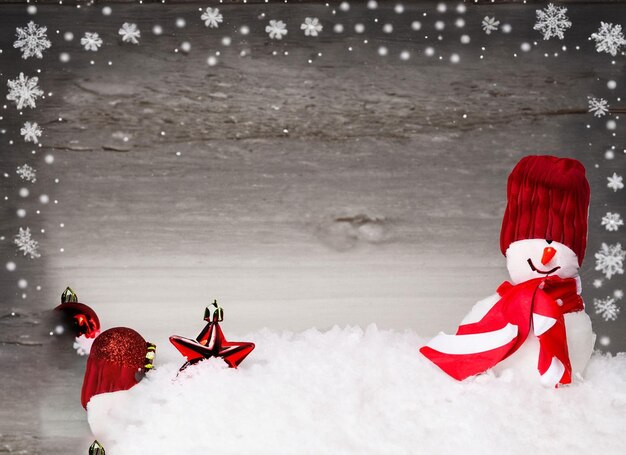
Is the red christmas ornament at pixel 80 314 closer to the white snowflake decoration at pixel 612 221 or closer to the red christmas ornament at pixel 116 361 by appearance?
the red christmas ornament at pixel 116 361

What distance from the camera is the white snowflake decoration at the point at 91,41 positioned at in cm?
141

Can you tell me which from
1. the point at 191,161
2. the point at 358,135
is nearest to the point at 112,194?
the point at 191,161

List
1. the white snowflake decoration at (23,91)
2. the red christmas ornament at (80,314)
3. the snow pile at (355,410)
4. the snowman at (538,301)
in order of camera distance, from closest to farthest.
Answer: the snow pile at (355,410)
the snowman at (538,301)
the red christmas ornament at (80,314)
the white snowflake decoration at (23,91)

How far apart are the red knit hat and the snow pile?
0.21 metres

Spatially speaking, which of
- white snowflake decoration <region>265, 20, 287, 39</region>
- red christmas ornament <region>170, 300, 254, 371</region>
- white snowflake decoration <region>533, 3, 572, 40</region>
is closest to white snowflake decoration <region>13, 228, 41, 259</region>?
red christmas ornament <region>170, 300, 254, 371</region>

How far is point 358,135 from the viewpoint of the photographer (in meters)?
1.44

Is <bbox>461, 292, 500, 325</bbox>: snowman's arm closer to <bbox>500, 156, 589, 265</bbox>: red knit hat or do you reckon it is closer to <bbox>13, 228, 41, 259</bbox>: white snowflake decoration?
<bbox>500, 156, 589, 265</bbox>: red knit hat

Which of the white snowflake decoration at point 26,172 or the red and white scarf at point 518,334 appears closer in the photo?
the red and white scarf at point 518,334

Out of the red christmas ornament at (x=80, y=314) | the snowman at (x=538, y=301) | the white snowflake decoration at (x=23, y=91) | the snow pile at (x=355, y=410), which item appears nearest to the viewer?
the snow pile at (x=355, y=410)

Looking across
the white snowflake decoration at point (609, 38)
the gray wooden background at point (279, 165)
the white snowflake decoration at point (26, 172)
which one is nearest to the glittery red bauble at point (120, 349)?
the gray wooden background at point (279, 165)

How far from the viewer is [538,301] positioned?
1095 millimetres

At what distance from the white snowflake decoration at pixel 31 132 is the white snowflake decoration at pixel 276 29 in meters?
0.47

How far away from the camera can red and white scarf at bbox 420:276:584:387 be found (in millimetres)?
1075

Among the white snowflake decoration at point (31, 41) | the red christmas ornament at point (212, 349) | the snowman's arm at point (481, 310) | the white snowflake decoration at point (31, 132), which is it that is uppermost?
the white snowflake decoration at point (31, 41)
